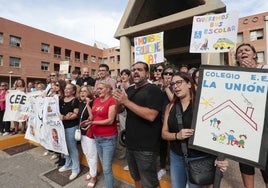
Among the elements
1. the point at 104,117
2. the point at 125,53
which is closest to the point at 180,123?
the point at 104,117

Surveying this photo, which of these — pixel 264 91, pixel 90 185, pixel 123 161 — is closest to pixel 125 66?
pixel 123 161

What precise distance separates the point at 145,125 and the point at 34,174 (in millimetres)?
3354

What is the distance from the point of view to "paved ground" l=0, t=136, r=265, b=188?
339 cm

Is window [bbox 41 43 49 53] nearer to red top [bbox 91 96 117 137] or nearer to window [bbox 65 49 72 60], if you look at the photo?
window [bbox 65 49 72 60]

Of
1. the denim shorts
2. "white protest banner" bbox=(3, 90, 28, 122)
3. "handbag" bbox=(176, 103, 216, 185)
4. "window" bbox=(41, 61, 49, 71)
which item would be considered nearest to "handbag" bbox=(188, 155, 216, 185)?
"handbag" bbox=(176, 103, 216, 185)

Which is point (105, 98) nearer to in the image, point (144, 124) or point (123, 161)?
point (144, 124)

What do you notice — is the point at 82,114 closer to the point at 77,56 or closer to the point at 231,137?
the point at 231,137

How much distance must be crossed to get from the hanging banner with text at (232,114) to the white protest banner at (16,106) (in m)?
5.97

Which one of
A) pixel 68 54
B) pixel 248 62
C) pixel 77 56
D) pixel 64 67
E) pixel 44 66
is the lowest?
pixel 248 62

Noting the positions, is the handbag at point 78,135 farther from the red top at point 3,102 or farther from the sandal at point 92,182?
the red top at point 3,102

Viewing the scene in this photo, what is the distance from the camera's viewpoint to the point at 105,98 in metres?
3.37

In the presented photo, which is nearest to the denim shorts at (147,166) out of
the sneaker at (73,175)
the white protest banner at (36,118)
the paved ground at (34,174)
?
the paved ground at (34,174)

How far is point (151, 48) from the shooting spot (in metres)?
4.97

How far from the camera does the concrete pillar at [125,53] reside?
780cm
